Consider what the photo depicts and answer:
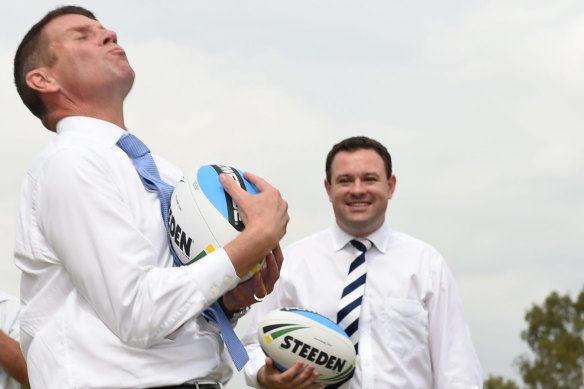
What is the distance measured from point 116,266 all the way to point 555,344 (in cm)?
3694

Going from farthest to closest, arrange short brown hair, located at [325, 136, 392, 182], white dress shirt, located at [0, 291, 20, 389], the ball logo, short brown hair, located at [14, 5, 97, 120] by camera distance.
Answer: short brown hair, located at [325, 136, 392, 182]
white dress shirt, located at [0, 291, 20, 389]
short brown hair, located at [14, 5, 97, 120]
the ball logo

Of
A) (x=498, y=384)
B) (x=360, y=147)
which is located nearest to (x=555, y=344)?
(x=498, y=384)

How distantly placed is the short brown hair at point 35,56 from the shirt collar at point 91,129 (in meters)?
0.27

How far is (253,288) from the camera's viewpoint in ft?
14.3

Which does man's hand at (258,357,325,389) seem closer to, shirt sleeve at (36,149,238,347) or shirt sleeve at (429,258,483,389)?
shirt sleeve at (429,258,483,389)

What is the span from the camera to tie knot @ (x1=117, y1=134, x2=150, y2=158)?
4.42m

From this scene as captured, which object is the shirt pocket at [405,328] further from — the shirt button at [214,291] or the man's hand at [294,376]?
the shirt button at [214,291]

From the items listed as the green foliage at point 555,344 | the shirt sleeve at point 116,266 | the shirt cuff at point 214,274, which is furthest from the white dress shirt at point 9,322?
the green foliage at point 555,344

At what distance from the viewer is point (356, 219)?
7.88 m

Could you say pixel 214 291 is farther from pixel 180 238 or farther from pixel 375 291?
pixel 375 291

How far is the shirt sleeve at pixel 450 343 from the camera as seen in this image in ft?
25.0

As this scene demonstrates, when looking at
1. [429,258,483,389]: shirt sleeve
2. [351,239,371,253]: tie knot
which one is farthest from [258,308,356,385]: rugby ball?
[351,239,371,253]: tie knot

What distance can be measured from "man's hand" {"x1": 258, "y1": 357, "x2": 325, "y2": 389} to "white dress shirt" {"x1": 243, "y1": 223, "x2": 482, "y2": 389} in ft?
2.85

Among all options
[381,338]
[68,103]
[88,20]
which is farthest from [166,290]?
[381,338]
